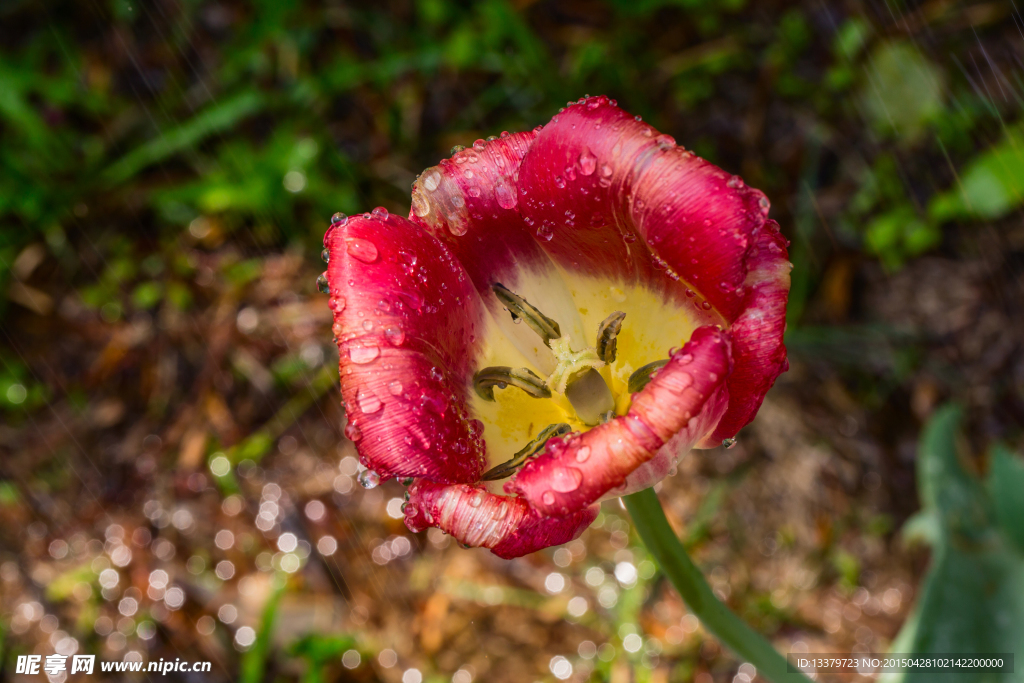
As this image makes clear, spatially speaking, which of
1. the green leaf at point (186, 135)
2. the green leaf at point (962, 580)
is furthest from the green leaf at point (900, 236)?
the green leaf at point (186, 135)

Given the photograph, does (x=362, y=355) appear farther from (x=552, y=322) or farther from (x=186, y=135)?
(x=186, y=135)

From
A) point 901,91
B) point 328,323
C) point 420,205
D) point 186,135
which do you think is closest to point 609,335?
point 420,205

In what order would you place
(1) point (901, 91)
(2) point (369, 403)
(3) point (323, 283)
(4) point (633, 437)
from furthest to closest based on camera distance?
(1) point (901, 91) < (3) point (323, 283) < (2) point (369, 403) < (4) point (633, 437)

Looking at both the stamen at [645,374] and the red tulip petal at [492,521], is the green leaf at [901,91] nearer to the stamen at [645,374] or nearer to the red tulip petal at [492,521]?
the stamen at [645,374]

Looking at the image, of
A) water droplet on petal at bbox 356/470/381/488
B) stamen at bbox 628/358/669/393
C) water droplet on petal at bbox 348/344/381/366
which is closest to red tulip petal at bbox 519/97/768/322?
stamen at bbox 628/358/669/393

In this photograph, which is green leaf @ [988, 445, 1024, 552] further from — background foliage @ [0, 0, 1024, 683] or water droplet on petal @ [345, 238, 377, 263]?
water droplet on petal @ [345, 238, 377, 263]

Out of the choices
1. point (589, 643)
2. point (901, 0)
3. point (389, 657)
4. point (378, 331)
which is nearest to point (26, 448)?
point (389, 657)
